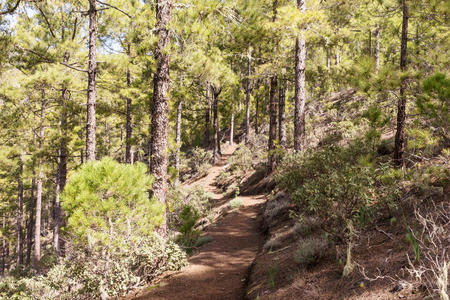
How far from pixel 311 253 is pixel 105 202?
3.45 m

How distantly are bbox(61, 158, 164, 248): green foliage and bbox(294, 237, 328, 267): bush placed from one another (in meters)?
2.77

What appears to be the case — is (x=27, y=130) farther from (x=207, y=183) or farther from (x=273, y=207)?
(x=273, y=207)

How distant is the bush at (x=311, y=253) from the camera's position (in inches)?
173

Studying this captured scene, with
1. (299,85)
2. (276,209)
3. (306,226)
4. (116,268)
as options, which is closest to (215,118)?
(299,85)

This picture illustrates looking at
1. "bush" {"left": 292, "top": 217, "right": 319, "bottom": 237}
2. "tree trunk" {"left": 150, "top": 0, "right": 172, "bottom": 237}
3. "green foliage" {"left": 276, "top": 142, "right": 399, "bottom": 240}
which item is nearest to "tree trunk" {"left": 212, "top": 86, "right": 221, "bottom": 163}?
"tree trunk" {"left": 150, "top": 0, "right": 172, "bottom": 237}

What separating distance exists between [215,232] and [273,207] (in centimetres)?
213

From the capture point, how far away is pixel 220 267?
6.36 m

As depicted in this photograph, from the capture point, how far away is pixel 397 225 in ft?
14.5

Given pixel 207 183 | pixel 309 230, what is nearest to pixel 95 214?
pixel 309 230

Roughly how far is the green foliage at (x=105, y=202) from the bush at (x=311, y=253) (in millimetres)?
2773

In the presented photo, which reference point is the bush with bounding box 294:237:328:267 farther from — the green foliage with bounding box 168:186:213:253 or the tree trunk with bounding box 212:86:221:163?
the tree trunk with bounding box 212:86:221:163

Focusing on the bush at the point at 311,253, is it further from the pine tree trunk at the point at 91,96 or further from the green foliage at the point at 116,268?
the pine tree trunk at the point at 91,96

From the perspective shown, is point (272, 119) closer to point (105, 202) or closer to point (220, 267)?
point (220, 267)

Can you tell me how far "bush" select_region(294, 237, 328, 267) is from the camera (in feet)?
14.4
